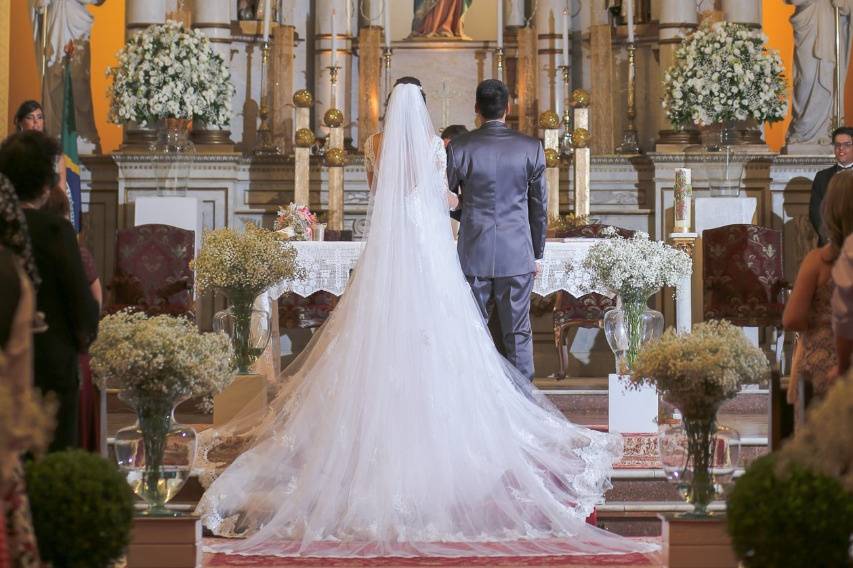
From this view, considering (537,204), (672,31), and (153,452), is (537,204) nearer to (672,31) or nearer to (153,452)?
(153,452)

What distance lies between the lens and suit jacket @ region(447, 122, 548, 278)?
704 cm

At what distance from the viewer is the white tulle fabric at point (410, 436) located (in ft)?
18.7

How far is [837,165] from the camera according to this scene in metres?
10.4

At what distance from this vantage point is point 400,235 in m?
6.57

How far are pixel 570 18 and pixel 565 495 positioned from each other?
6.37 metres

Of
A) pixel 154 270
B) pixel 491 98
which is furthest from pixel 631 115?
pixel 491 98

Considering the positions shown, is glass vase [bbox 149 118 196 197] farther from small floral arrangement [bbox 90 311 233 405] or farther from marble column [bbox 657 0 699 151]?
small floral arrangement [bbox 90 311 233 405]

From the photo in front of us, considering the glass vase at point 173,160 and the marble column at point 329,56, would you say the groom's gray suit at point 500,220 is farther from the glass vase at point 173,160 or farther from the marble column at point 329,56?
the marble column at point 329,56

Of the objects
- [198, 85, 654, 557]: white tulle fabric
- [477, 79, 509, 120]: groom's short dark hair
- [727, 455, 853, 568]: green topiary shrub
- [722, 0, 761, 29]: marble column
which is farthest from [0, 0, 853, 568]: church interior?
[727, 455, 853, 568]: green topiary shrub

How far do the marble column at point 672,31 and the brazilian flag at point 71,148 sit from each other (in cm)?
417

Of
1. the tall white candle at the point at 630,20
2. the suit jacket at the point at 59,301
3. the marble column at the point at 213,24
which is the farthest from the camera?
the marble column at the point at 213,24

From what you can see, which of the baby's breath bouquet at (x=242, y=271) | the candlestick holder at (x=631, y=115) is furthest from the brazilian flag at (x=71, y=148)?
the candlestick holder at (x=631, y=115)

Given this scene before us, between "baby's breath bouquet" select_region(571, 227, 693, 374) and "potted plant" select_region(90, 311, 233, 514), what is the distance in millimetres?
3146

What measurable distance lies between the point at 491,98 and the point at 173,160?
4.45 m
